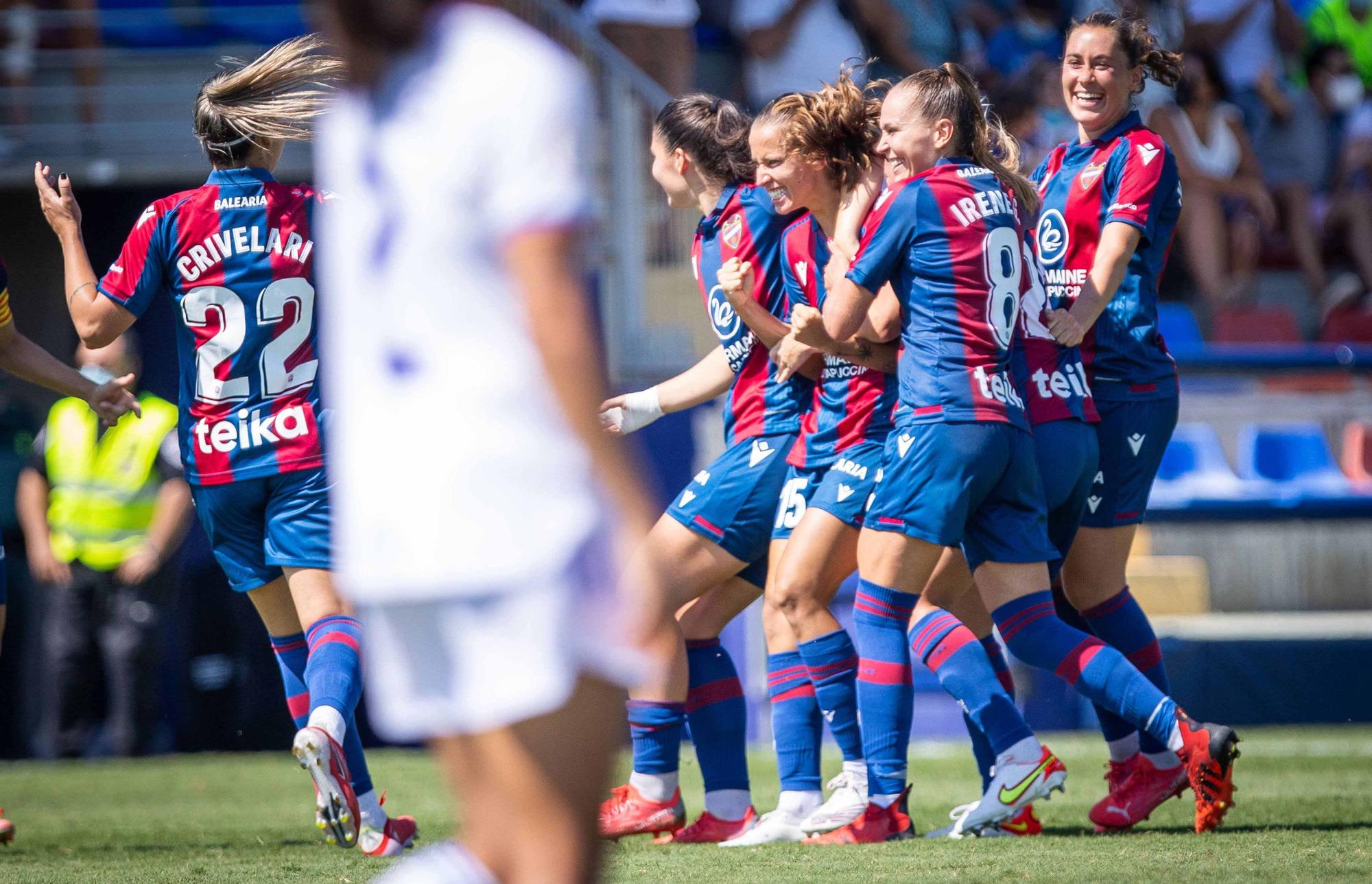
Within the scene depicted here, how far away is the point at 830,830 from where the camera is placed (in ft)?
14.6

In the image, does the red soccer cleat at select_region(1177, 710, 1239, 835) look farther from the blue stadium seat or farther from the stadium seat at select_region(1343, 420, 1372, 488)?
the stadium seat at select_region(1343, 420, 1372, 488)

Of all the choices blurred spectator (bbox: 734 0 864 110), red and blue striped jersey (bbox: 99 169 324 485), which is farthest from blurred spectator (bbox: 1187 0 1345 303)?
red and blue striped jersey (bbox: 99 169 324 485)

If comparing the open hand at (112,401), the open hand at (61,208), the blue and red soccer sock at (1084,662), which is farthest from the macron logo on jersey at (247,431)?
the blue and red soccer sock at (1084,662)

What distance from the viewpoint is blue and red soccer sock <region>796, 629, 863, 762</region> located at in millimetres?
4527

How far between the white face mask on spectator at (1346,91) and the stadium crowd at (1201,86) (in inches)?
1.2

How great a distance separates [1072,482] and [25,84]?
832 cm

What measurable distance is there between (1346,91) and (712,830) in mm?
9905

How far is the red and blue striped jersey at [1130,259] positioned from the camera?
15.4 ft

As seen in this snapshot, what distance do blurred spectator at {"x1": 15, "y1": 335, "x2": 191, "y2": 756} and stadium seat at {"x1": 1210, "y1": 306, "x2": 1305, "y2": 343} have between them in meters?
6.93

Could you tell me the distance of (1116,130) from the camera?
477 cm

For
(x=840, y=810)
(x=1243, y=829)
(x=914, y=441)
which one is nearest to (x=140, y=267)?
(x=914, y=441)

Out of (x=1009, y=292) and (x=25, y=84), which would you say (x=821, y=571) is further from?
(x=25, y=84)

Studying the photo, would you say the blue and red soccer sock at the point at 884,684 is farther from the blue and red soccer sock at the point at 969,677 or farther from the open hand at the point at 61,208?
the open hand at the point at 61,208

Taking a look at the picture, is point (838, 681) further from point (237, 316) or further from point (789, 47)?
point (789, 47)
